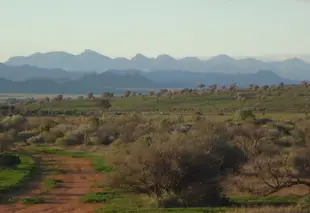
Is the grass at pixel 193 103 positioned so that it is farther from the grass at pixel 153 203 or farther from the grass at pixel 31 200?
the grass at pixel 31 200

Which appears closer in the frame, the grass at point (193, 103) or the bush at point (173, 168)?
the bush at point (173, 168)

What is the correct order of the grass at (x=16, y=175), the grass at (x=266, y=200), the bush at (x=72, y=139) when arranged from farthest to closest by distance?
the bush at (x=72, y=139) → the grass at (x=16, y=175) → the grass at (x=266, y=200)

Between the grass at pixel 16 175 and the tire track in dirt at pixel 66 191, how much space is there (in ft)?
3.00

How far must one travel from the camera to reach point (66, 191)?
3509 cm

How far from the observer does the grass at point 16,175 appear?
36.2m

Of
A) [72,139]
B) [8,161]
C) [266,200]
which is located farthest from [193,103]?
[266,200]

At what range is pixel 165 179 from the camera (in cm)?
2806

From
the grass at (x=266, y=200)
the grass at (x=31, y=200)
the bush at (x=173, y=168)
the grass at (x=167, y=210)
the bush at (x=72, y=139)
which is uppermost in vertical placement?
the bush at (x=173, y=168)

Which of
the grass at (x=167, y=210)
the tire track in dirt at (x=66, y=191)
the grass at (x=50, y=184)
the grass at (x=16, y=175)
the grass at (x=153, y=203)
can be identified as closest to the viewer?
the grass at (x=167, y=210)

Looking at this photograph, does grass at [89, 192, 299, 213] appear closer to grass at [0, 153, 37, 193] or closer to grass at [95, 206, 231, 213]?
grass at [95, 206, 231, 213]

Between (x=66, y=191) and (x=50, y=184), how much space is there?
2.60 meters

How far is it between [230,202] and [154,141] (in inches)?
201

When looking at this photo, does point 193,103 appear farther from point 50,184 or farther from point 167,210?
point 167,210

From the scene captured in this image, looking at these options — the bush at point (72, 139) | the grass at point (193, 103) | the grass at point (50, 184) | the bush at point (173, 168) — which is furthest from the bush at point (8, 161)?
the grass at point (193, 103)
